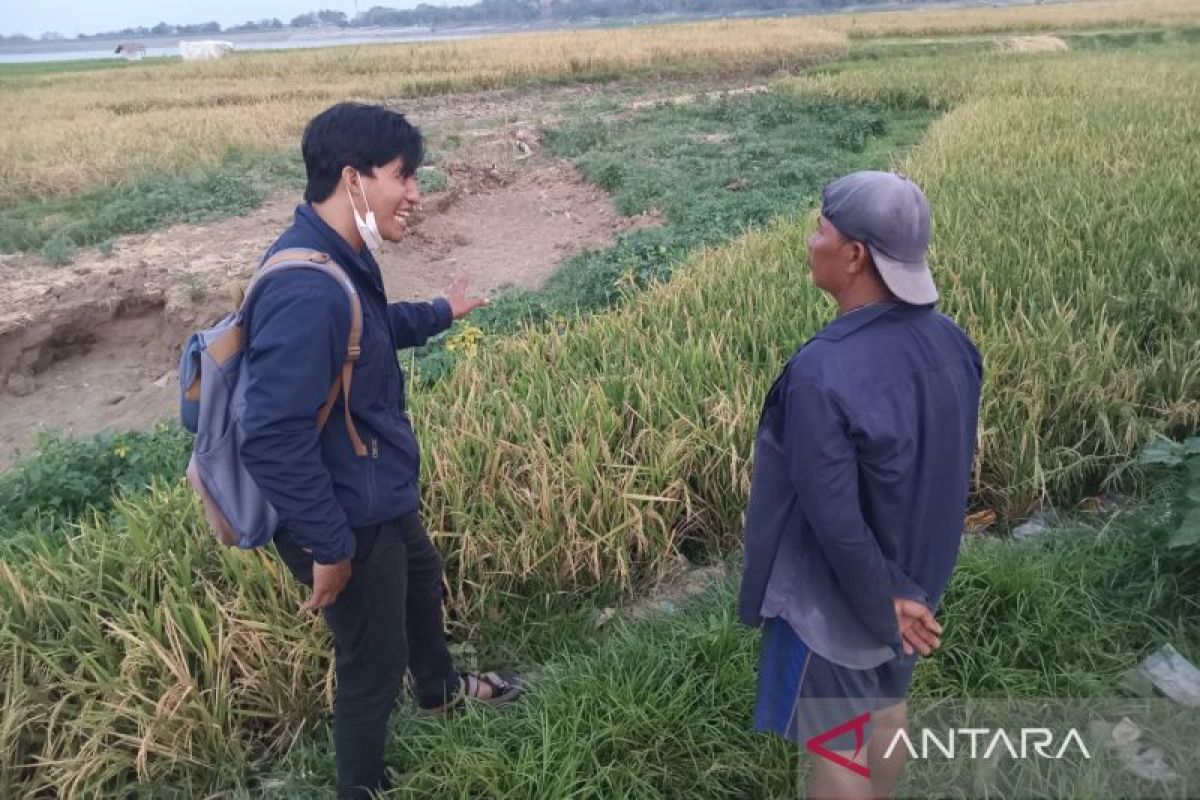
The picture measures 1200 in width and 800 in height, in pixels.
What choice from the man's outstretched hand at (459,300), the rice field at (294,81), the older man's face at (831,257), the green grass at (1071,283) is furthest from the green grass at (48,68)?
the older man's face at (831,257)

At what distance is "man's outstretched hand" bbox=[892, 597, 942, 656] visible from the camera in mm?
1544

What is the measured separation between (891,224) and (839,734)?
0.95 meters

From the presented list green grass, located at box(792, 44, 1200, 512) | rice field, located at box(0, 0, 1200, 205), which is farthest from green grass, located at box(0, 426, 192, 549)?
rice field, located at box(0, 0, 1200, 205)

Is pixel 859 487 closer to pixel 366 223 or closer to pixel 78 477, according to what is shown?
pixel 366 223

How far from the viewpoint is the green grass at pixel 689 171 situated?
19.0 ft

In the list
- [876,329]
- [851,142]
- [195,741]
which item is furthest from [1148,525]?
[851,142]

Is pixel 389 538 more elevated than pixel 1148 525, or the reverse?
pixel 389 538

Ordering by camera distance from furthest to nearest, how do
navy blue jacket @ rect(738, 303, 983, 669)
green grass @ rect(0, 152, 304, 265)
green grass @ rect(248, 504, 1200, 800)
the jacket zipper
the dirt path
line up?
green grass @ rect(0, 152, 304, 265) → the dirt path → green grass @ rect(248, 504, 1200, 800) → the jacket zipper → navy blue jacket @ rect(738, 303, 983, 669)

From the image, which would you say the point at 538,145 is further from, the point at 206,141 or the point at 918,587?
the point at 918,587

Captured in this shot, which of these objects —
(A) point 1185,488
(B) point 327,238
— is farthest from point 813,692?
(A) point 1185,488

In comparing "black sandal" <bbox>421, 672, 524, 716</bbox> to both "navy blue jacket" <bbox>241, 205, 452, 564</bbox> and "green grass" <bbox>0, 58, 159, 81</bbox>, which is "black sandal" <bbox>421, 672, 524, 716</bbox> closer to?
"navy blue jacket" <bbox>241, 205, 452, 564</bbox>

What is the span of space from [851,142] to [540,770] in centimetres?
1059

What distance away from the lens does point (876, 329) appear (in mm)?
1440

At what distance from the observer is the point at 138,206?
9367 millimetres
